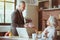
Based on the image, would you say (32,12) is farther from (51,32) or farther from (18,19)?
(51,32)

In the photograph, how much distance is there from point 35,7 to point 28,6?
1.29 feet

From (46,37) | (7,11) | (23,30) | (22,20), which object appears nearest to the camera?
(46,37)

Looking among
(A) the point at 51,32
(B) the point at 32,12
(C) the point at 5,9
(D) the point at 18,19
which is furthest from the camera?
(B) the point at 32,12

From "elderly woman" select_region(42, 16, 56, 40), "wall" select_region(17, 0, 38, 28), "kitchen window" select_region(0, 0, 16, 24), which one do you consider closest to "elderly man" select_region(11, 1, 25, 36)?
"elderly woman" select_region(42, 16, 56, 40)

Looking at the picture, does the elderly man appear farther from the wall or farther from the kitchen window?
the wall

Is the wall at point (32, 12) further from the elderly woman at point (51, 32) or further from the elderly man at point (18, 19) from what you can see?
the elderly woman at point (51, 32)

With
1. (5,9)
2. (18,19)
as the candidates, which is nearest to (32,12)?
(5,9)

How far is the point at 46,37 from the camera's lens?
2158mm

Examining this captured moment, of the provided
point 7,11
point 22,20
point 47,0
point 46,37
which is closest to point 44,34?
point 46,37

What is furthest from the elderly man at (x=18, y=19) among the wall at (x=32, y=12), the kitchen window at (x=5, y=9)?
the wall at (x=32, y=12)

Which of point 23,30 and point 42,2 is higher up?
point 42,2

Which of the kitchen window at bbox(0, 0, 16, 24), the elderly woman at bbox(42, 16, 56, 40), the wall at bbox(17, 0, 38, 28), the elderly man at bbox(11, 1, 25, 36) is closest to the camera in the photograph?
the elderly woman at bbox(42, 16, 56, 40)

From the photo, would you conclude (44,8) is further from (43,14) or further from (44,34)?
(44,34)

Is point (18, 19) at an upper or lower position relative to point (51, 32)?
upper
